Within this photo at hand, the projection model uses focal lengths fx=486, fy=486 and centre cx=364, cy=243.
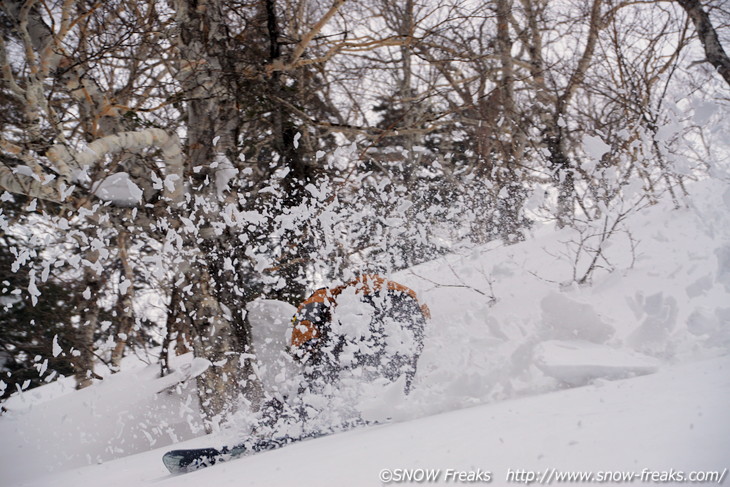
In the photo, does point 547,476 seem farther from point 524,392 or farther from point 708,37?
point 708,37

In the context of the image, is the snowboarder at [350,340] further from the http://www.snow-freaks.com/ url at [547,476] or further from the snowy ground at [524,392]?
the http://www.snow-freaks.com/ url at [547,476]

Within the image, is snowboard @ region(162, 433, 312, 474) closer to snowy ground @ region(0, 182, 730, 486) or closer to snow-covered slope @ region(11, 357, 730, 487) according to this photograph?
snowy ground @ region(0, 182, 730, 486)

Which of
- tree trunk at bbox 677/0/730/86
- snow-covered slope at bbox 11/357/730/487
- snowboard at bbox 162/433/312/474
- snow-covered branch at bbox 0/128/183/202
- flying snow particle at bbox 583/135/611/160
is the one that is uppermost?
tree trunk at bbox 677/0/730/86

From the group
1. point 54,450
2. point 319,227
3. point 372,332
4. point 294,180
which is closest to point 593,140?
point 372,332

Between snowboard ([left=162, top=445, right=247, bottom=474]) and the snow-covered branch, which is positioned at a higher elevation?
the snow-covered branch

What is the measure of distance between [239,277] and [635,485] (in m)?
3.91

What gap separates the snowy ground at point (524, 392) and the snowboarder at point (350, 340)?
21 centimetres

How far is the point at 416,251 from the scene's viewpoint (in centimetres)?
679

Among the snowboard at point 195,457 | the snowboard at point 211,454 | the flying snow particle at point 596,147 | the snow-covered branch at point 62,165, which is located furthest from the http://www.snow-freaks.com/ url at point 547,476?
the flying snow particle at point 596,147

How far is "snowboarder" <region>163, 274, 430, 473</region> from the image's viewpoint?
331 centimetres

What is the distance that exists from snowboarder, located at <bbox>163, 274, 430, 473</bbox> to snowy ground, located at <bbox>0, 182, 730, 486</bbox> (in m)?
0.21

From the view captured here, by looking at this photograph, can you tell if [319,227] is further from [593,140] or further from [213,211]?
[593,140]

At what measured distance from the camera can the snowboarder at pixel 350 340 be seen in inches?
130

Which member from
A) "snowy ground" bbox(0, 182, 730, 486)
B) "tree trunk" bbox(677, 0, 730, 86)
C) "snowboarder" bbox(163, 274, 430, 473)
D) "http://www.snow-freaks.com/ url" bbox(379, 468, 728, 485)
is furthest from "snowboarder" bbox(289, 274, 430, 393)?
"tree trunk" bbox(677, 0, 730, 86)
